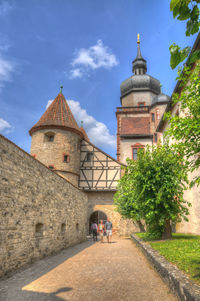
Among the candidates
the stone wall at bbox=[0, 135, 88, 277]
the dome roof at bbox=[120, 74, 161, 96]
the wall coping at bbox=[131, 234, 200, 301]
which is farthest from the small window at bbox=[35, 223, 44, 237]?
the dome roof at bbox=[120, 74, 161, 96]

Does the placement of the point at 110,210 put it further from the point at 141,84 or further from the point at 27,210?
the point at 141,84

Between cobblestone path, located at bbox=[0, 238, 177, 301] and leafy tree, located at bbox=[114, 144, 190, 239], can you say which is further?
leafy tree, located at bbox=[114, 144, 190, 239]

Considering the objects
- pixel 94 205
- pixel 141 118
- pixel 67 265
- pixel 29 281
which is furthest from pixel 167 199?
pixel 141 118

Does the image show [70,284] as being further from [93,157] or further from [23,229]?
[93,157]

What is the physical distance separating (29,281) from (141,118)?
79.7 feet

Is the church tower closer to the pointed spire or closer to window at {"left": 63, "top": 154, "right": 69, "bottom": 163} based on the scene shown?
the pointed spire

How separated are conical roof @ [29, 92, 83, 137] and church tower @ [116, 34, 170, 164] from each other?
7.13m

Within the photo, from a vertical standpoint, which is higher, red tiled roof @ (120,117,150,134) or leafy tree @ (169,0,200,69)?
red tiled roof @ (120,117,150,134)

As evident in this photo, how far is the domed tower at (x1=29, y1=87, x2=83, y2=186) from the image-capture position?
17.7 meters

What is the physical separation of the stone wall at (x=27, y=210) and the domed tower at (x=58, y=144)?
25.5 feet

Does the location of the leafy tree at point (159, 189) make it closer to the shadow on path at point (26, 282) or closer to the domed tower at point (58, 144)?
the shadow on path at point (26, 282)

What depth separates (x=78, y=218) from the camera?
1316 centimetres

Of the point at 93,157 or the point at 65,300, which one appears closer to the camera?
the point at 65,300

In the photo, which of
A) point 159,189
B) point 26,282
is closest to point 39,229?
point 26,282
